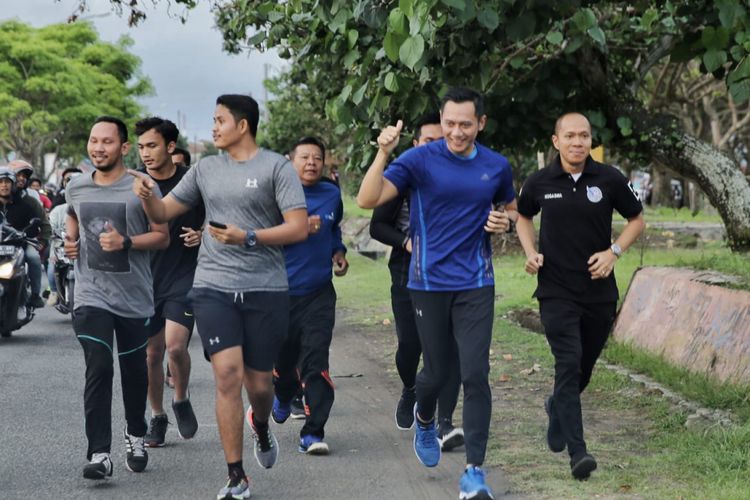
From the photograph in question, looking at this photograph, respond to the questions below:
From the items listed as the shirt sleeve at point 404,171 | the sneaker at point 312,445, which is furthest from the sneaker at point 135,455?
the shirt sleeve at point 404,171

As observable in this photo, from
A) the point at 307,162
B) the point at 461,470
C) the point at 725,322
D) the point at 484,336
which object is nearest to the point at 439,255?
the point at 484,336

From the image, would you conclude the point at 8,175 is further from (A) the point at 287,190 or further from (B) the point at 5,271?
(A) the point at 287,190

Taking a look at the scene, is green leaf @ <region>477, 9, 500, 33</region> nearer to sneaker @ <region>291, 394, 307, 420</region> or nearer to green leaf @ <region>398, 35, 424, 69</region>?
green leaf @ <region>398, 35, 424, 69</region>

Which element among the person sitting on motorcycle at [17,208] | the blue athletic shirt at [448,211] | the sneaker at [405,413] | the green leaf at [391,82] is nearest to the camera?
the blue athletic shirt at [448,211]

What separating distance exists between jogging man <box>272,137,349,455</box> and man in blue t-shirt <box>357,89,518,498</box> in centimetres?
111

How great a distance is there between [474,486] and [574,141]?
194 cm

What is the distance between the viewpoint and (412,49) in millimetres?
5535

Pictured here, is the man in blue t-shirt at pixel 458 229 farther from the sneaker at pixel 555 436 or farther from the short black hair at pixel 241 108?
the sneaker at pixel 555 436

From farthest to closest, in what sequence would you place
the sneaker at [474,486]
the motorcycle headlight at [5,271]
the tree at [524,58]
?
the motorcycle headlight at [5,271] → the tree at [524,58] → the sneaker at [474,486]

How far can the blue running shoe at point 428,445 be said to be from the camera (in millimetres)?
6676

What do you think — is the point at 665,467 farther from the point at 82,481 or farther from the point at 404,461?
the point at 82,481

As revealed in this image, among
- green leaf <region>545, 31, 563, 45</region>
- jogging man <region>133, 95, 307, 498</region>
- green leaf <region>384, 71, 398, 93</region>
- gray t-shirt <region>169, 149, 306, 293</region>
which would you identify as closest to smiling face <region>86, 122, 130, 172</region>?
jogging man <region>133, 95, 307, 498</region>

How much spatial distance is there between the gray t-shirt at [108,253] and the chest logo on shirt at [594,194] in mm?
2391

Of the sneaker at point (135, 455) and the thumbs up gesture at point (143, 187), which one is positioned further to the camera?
the sneaker at point (135, 455)
